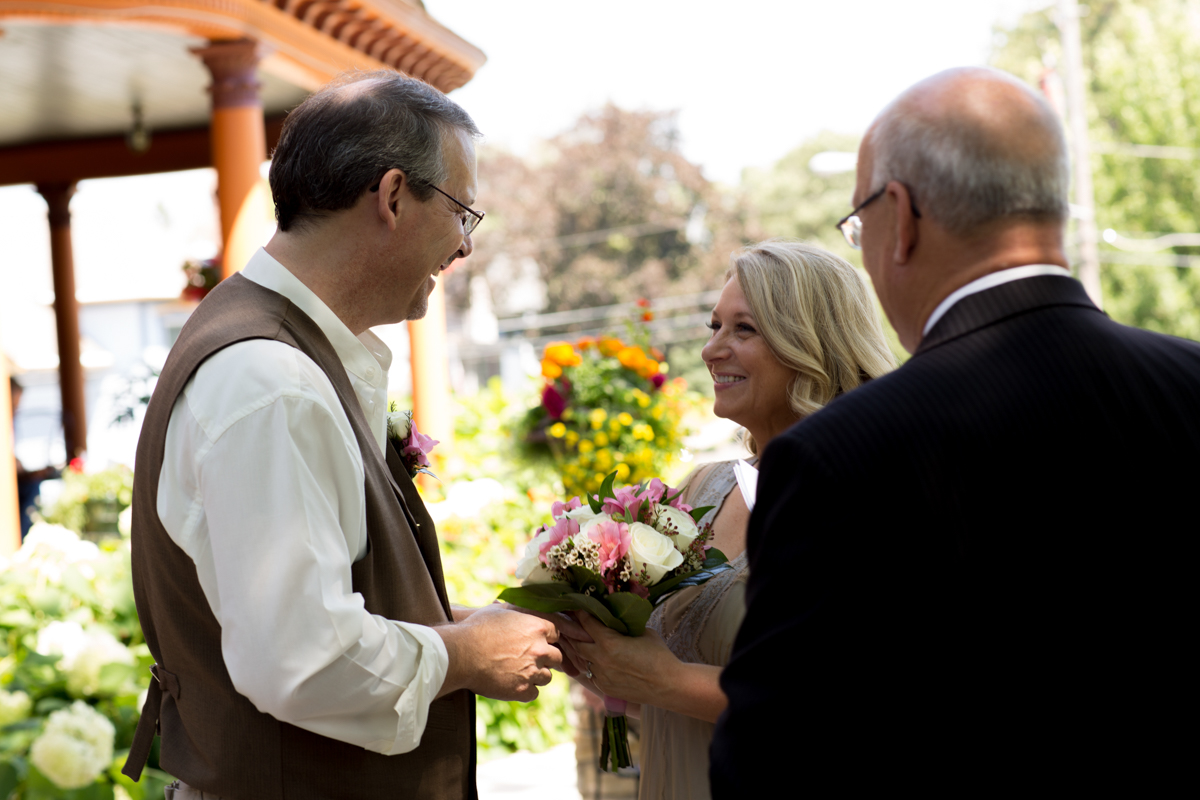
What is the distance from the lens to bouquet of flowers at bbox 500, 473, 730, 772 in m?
2.16

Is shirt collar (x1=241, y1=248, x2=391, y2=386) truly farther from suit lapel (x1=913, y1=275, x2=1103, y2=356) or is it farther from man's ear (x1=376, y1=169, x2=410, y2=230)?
suit lapel (x1=913, y1=275, x2=1103, y2=356)

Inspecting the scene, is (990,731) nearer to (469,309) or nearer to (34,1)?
(34,1)

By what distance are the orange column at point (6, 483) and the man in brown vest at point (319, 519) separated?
5.40 metres

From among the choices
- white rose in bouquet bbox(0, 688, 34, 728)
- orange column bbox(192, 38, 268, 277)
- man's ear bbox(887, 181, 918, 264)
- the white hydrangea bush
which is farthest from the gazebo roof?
man's ear bbox(887, 181, 918, 264)

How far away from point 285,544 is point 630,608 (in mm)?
806

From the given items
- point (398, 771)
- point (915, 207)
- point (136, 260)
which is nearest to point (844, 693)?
point (915, 207)

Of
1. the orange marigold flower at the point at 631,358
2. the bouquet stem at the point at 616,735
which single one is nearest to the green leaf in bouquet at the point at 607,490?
the bouquet stem at the point at 616,735

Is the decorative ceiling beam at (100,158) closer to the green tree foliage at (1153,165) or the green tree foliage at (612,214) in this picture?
the green tree foliage at (1153,165)

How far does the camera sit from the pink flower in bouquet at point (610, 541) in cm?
216

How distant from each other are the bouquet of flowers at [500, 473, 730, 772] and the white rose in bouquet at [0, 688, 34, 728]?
7.08 feet

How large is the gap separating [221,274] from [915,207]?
7.92 metres

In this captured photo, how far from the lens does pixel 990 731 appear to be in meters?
1.25

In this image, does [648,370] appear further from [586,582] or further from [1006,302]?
[1006,302]

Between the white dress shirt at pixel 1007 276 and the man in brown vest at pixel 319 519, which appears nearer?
the white dress shirt at pixel 1007 276
